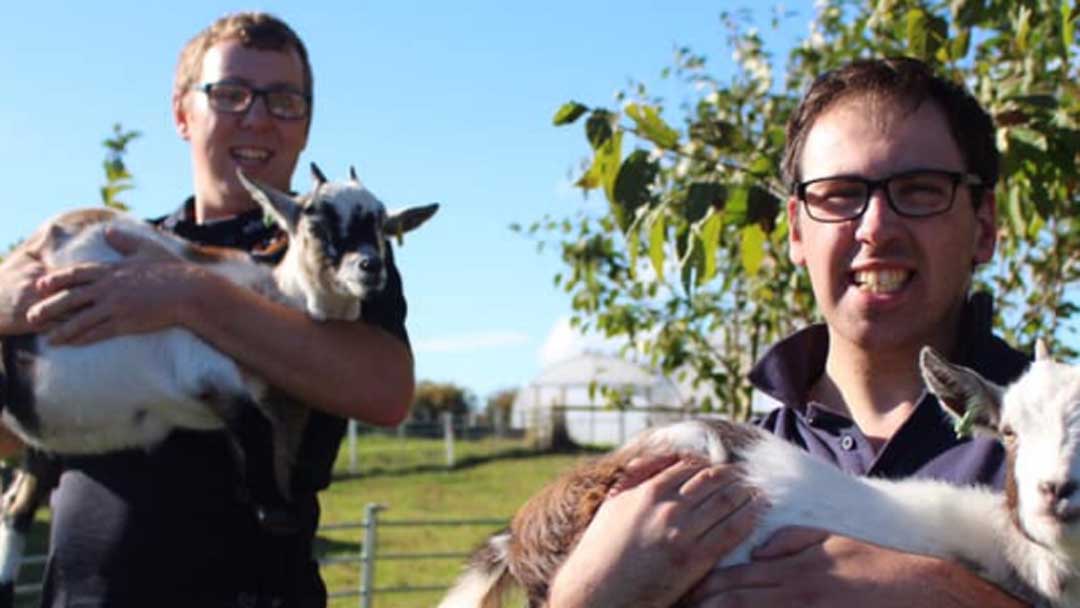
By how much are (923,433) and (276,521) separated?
1700 mm

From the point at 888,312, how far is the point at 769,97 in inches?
241

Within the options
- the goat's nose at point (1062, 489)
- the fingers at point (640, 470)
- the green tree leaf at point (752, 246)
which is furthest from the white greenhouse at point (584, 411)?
the goat's nose at point (1062, 489)

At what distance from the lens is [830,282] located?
2.99 m

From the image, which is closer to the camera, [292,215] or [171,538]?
[171,538]

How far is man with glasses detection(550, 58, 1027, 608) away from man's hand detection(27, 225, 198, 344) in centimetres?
148

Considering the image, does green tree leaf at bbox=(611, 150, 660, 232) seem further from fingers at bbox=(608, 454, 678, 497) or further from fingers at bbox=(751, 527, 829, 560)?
fingers at bbox=(751, 527, 829, 560)

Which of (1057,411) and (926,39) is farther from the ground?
(926,39)

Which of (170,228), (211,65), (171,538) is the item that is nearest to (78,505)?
(171,538)

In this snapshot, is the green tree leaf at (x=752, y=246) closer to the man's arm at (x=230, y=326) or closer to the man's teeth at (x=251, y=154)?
the man's arm at (x=230, y=326)

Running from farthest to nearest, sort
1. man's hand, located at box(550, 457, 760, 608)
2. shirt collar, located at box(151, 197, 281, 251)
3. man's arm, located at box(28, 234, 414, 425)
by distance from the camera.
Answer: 1. shirt collar, located at box(151, 197, 281, 251)
2. man's arm, located at box(28, 234, 414, 425)
3. man's hand, located at box(550, 457, 760, 608)

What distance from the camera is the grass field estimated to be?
15.0 metres

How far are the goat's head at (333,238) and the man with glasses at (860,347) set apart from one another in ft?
3.95

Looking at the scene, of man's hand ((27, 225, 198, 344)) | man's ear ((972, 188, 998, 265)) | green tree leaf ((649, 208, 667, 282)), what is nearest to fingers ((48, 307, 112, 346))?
man's hand ((27, 225, 198, 344))

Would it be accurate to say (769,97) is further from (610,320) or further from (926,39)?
(926,39)
